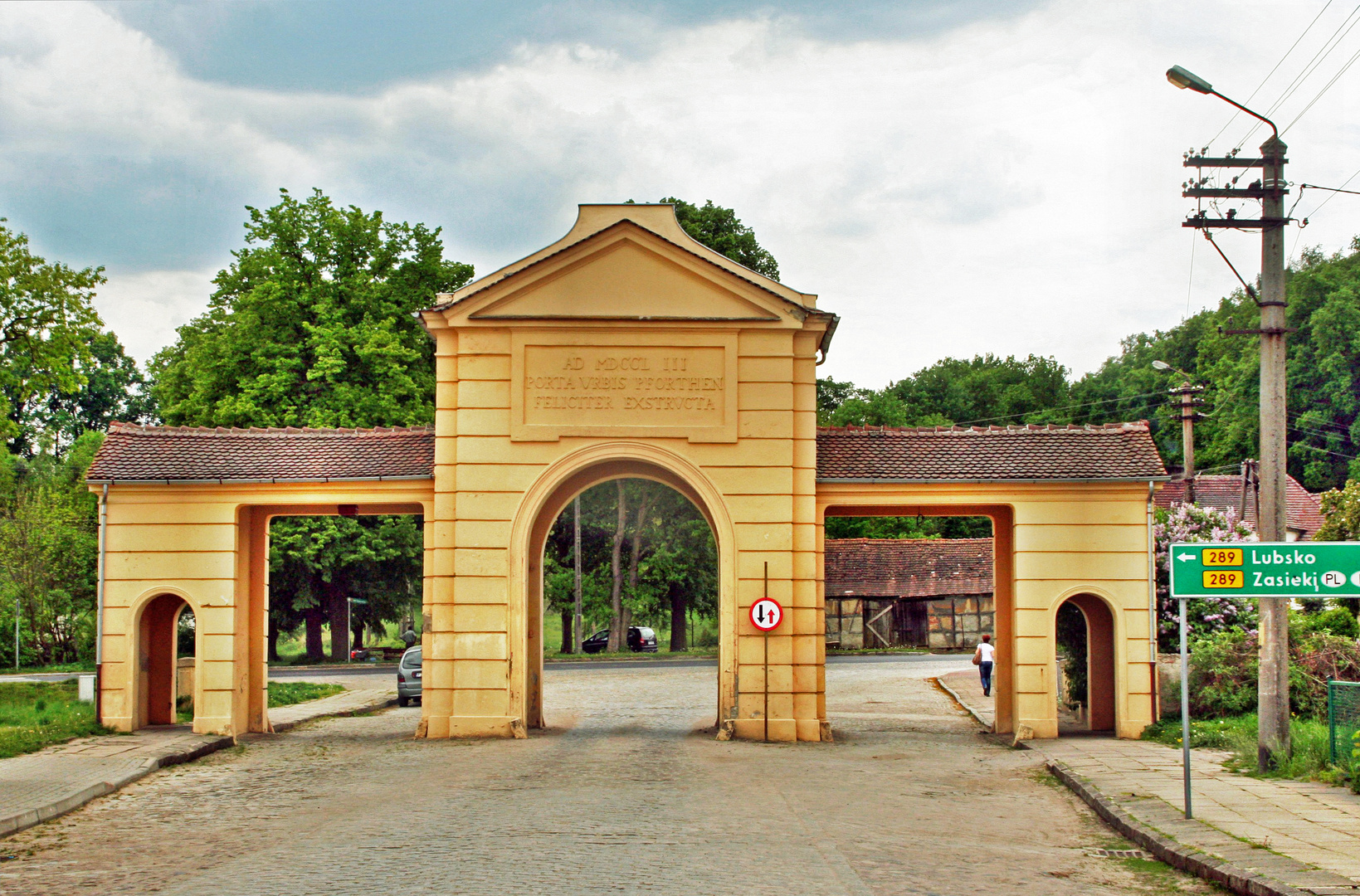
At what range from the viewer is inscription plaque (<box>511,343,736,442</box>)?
21.9m

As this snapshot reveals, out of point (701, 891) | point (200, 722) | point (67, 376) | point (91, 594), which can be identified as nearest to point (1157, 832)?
point (701, 891)

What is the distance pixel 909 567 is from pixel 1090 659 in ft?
95.5

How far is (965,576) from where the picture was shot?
51.6m

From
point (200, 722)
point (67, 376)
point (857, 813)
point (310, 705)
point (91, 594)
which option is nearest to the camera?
point (857, 813)

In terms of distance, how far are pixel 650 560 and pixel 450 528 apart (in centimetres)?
2764

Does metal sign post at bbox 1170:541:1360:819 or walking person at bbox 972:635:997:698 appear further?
walking person at bbox 972:635:997:698

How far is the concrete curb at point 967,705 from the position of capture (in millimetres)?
24941

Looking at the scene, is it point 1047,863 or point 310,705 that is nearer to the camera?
point 1047,863

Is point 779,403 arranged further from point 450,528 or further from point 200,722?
point 200,722

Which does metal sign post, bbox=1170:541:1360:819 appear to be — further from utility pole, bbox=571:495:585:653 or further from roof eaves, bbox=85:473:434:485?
utility pole, bbox=571:495:585:653

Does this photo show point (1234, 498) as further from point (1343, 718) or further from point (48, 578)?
point (48, 578)

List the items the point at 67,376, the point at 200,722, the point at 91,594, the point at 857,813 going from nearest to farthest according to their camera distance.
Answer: the point at 857,813 < the point at 200,722 < the point at 67,376 < the point at 91,594

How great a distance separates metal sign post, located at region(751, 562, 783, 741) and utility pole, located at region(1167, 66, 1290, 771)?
7710 millimetres

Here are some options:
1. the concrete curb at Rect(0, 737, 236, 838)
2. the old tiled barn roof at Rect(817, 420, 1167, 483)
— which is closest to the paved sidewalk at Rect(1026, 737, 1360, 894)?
the old tiled barn roof at Rect(817, 420, 1167, 483)
